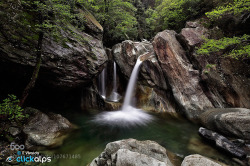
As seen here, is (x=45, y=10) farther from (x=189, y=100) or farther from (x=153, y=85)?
(x=189, y=100)

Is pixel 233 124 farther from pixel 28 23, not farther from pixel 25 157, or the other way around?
pixel 28 23

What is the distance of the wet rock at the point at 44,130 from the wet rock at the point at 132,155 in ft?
9.79

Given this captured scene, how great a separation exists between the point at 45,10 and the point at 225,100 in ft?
41.1

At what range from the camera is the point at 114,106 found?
35.4 feet

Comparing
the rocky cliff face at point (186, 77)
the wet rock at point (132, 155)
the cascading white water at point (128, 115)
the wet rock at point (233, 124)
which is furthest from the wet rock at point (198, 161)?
the rocky cliff face at point (186, 77)

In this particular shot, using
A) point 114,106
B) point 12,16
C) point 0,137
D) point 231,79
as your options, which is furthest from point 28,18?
point 231,79

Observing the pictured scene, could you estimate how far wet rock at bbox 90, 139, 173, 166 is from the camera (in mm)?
3091

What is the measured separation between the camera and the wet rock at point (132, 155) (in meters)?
3.09

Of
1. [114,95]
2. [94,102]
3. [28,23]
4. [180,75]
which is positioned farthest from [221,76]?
[28,23]

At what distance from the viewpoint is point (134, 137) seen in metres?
6.86

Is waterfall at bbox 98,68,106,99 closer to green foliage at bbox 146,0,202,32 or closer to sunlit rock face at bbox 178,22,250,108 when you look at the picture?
sunlit rock face at bbox 178,22,250,108

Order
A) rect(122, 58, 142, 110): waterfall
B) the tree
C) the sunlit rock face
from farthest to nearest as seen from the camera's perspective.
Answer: rect(122, 58, 142, 110): waterfall → the sunlit rock face → the tree

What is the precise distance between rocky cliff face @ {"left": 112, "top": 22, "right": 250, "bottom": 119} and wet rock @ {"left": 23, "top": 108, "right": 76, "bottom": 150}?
7273mm

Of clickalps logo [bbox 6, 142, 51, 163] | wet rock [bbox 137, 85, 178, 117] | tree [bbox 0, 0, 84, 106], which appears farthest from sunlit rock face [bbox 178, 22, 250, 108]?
clickalps logo [bbox 6, 142, 51, 163]
